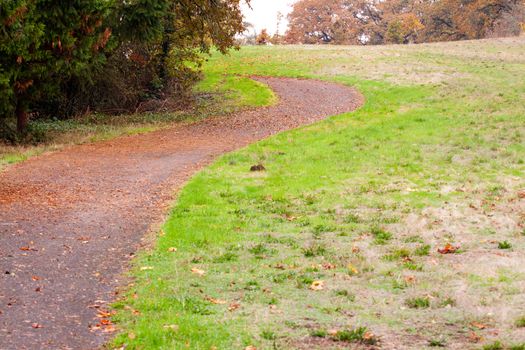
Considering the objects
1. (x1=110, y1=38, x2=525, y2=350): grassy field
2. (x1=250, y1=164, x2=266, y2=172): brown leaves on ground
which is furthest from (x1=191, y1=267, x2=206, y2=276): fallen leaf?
(x1=250, y1=164, x2=266, y2=172): brown leaves on ground

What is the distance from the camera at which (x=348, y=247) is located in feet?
29.6

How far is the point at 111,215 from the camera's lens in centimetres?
1093

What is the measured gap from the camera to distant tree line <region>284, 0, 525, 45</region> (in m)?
65.6

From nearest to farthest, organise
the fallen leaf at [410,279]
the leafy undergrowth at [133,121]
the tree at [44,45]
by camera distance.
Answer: the fallen leaf at [410,279] < the tree at [44,45] < the leafy undergrowth at [133,121]

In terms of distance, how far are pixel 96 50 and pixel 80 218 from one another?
33.3ft

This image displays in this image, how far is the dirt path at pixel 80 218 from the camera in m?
6.43

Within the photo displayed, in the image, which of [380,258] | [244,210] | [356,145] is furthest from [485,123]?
[380,258]

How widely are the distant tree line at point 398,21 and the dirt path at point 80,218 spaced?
4931 cm

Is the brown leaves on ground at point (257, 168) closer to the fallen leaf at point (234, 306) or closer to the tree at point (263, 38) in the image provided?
the fallen leaf at point (234, 306)

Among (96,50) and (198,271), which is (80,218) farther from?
(96,50)

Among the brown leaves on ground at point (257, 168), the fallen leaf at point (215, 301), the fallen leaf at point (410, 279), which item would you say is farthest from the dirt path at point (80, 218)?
the fallen leaf at point (410, 279)

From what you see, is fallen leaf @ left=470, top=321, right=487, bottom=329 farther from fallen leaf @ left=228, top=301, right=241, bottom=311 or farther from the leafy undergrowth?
the leafy undergrowth

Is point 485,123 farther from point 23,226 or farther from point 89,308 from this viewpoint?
point 89,308

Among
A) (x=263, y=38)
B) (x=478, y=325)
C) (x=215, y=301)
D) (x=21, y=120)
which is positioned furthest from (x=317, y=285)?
(x=263, y=38)
